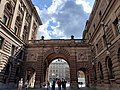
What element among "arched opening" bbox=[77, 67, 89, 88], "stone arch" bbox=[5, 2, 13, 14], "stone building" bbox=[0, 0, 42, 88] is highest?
"stone arch" bbox=[5, 2, 13, 14]

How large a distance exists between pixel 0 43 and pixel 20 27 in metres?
8.17

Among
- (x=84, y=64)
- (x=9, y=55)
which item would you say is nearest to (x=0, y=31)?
(x=9, y=55)

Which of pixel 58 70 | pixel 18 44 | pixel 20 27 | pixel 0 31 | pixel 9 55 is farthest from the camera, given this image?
pixel 58 70

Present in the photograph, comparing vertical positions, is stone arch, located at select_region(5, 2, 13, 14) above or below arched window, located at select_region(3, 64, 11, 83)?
above

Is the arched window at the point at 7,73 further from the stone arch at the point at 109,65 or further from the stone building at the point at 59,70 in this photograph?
the stone building at the point at 59,70

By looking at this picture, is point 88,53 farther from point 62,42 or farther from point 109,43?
point 109,43

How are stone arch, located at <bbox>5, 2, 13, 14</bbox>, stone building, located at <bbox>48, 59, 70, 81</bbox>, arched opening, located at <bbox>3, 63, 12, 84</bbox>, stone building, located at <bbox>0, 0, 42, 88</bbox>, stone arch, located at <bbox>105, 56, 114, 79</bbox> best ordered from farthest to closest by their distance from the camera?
stone building, located at <bbox>48, 59, 70, 81</bbox> < stone arch, located at <bbox>5, 2, 13, 14</bbox> < arched opening, located at <bbox>3, 63, 12, 84</bbox> < stone building, located at <bbox>0, 0, 42, 88</bbox> < stone arch, located at <bbox>105, 56, 114, 79</bbox>

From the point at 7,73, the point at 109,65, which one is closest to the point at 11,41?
the point at 7,73

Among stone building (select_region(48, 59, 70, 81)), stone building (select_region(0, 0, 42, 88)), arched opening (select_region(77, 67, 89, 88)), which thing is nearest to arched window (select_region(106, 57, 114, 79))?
arched opening (select_region(77, 67, 89, 88))

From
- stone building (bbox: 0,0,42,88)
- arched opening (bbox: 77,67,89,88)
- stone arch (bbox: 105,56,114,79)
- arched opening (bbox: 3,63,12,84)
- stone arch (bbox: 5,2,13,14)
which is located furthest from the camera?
arched opening (bbox: 77,67,89,88)

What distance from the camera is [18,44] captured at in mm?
24562

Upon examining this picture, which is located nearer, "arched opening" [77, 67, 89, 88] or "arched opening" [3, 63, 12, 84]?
"arched opening" [3, 63, 12, 84]

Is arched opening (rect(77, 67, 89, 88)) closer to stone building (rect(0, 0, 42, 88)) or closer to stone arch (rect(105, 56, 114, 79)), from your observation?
stone arch (rect(105, 56, 114, 79))

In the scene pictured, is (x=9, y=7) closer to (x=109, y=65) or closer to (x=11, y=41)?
(x=11, y=41)
